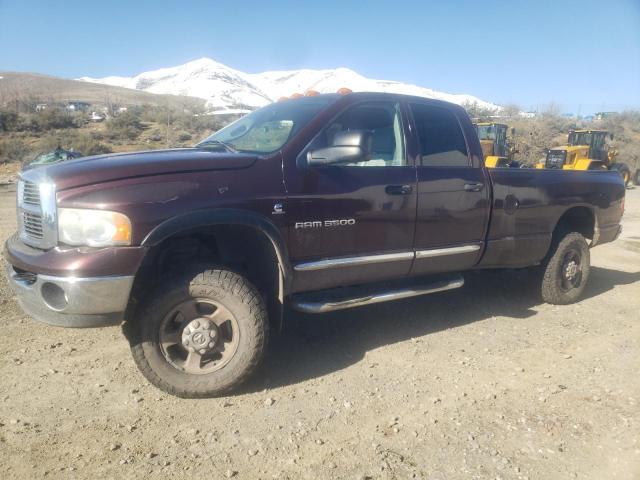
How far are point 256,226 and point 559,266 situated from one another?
136 inches

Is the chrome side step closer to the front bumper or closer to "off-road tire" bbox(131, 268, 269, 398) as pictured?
"off-road tire" bbox(131, 268, 269, 398)

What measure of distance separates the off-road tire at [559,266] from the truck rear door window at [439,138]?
1.57 metres

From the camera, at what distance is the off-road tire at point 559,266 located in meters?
4.91

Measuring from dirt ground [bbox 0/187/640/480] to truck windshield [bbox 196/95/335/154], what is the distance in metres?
1.63

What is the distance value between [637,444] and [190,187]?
295cm

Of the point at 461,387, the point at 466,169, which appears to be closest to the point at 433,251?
the point at 466,169

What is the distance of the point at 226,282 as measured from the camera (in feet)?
9.91

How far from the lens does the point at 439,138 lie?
4.09 m

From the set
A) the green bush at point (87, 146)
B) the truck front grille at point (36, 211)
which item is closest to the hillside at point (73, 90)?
the green bush at point (87, 146)

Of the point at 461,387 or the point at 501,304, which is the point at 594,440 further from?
the point at 501,304

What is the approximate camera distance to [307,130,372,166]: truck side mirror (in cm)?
321

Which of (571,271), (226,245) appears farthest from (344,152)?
(571,271)

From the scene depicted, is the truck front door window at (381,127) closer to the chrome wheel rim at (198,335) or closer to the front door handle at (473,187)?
the front door handle at (473,187)

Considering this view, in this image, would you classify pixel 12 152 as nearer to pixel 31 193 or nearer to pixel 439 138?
pixel 31 193
